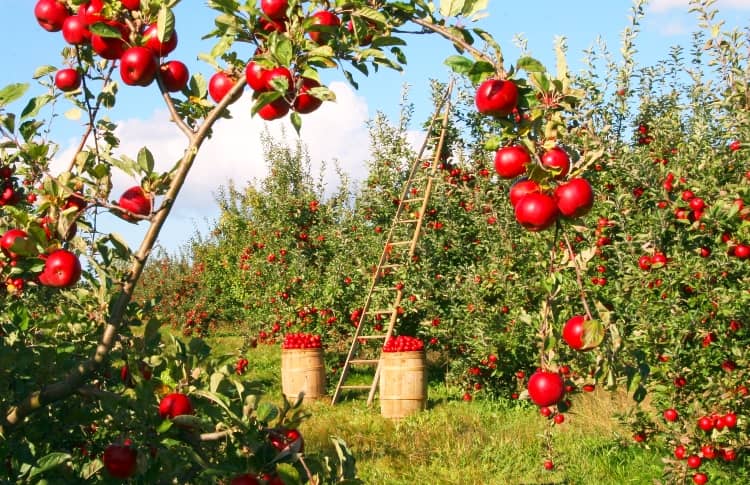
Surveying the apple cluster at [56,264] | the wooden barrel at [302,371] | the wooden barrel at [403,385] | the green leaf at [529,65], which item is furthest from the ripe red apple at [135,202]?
the wooden barrel at [302,371]

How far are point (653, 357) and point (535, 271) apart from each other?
2.11 meters

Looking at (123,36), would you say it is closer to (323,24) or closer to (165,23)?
(165,23)

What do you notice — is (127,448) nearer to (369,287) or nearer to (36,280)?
(36,280)

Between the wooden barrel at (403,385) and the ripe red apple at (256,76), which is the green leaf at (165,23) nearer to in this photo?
the ripe red apple at (256,76)

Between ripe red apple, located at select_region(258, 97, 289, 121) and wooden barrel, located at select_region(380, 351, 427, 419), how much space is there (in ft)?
17.8

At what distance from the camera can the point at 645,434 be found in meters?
4.46

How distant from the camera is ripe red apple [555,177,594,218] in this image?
1211mm

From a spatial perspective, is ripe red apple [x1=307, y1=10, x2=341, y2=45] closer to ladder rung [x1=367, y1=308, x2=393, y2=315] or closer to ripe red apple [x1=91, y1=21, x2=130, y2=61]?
ripe red apple [x1=91, y1=21, x2=130, y2=61]

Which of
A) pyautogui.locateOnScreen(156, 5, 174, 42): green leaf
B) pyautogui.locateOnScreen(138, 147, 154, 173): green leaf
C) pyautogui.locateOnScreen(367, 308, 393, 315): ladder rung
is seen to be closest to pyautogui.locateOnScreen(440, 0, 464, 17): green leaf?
pyautogui.locateOnScreen(156, 5, 174, 42): green leaf

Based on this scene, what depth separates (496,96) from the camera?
126 centimetres

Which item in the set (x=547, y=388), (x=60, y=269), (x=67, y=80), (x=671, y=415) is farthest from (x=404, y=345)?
(x=60, y=269)

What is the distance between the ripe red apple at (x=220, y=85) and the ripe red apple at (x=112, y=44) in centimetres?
18

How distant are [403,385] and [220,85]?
5.38m

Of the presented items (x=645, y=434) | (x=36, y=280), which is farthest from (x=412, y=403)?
(x=36, y=280)
